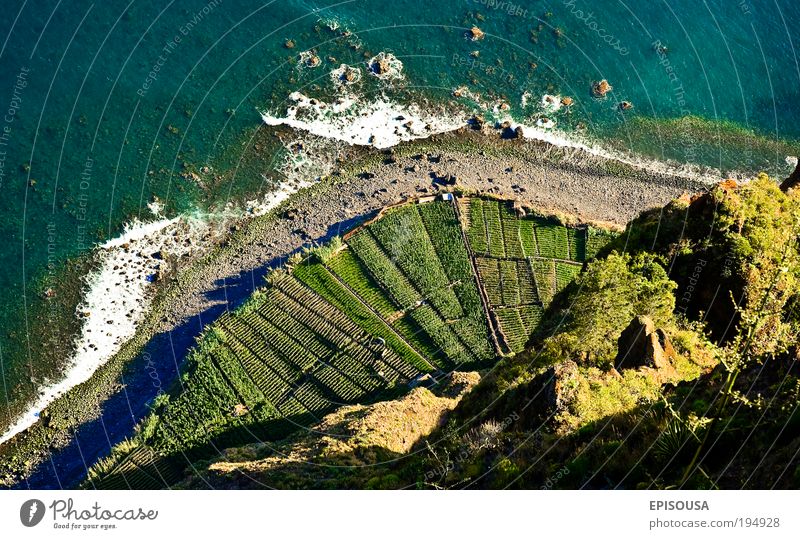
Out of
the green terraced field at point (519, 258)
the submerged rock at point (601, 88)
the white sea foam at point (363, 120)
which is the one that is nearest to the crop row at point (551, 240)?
the green terraced field at point (519, 258)

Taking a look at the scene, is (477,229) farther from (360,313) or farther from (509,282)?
(360,313)

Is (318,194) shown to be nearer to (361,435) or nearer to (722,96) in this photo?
(361,435)

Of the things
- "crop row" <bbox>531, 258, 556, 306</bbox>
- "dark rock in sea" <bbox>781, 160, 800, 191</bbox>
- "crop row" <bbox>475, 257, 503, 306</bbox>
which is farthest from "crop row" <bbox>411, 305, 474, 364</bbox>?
"dark rock in sea" <bbox>781, 160, 800, 191</bbox>

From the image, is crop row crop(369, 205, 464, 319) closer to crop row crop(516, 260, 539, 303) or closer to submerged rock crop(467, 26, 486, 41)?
crop row crop(516, 260, 539, 303)

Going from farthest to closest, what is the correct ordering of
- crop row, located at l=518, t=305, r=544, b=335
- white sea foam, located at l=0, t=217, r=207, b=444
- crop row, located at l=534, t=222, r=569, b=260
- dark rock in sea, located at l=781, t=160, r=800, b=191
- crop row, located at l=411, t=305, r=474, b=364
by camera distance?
crop row, located at l=534, t=222, r=569, b=260 < crop row, located at l=518, t=305, r=544, b=335 < crop row, located at l=411, t=305, r=474, b=364 < white sea foam, located at l=0, t=217, r=207, b=444 < dark rock in sea, located at l=781, t=160, r=800, b=191

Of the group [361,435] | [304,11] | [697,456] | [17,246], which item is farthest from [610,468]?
[304,11]

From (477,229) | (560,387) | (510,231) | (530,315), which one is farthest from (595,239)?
(560,387)

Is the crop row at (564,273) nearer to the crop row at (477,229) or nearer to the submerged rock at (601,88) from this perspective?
the crop row at (477,229)
